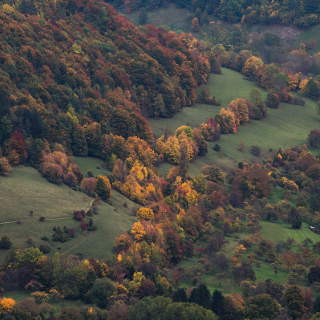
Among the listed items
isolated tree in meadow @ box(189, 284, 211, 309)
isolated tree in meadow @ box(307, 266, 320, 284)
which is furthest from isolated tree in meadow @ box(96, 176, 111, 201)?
isolated tree in meadow @ box(189, 284, 211, 309)

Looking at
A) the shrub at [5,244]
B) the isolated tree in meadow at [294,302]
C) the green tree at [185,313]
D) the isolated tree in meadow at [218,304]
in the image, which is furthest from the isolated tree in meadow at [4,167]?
the isolated tree in meadow at [294,302]

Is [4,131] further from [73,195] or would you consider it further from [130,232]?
[130,232]

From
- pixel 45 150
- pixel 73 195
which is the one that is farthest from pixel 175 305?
pixel 45 150

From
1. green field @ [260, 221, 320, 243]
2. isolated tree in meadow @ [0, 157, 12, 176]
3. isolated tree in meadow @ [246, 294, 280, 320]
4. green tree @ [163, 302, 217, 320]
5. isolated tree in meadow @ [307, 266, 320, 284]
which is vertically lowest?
green field @ [260, 221, 320, 243]

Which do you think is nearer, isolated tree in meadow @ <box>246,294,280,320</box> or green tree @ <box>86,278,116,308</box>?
green tree @ <box>86,278,116,308</box>

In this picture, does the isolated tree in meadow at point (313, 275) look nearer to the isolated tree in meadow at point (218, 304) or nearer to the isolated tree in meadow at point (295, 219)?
the isolated tree in meadow at point (218, 304)

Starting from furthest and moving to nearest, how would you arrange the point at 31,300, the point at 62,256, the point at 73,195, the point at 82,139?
1. the point at 82,139
2. the point at 73,195
3. the point at 62,256
4. the point at 31,300

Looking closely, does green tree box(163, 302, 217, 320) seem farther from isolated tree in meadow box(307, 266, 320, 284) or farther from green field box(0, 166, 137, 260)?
isolated tree in meadow box(307, 266, 320, 284)

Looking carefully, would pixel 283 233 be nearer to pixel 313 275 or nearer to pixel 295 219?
pixel 295 219
